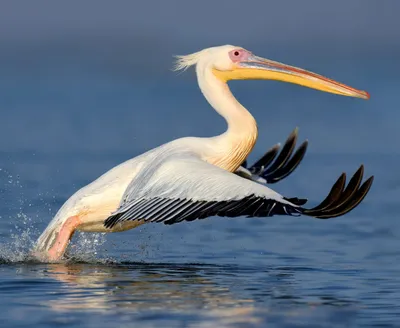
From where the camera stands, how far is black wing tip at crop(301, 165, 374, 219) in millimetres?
9391

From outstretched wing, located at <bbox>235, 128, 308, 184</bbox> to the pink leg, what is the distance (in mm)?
1952

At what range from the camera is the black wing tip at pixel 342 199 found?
939 centimetres

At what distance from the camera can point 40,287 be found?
9.61 m

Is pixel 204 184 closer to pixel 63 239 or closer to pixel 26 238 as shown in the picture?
pixel 63 239

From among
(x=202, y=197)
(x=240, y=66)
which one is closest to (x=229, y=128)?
(x=240, y=66)

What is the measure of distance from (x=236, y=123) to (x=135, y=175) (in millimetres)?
897

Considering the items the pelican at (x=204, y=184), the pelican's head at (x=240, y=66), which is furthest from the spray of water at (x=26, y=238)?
the pelican's head at (x=240, y=66)

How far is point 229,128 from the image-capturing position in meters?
11.1

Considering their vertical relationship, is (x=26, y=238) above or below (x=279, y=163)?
below

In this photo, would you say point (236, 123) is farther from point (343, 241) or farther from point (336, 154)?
point (336, 154)

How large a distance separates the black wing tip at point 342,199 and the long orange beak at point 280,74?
1.56 meters

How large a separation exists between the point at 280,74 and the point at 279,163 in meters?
1.35

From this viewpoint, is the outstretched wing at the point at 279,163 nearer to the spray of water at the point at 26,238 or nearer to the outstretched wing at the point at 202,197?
the spray of water at the point at 26,238

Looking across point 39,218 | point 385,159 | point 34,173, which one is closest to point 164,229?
point 39,218
